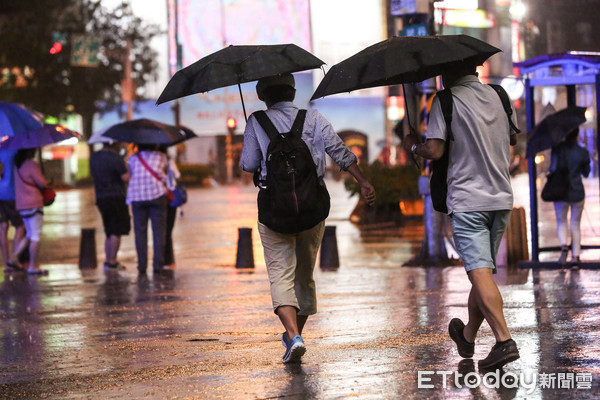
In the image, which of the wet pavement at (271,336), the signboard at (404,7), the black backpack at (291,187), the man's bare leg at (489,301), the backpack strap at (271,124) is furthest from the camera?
the signboard at (404,7)

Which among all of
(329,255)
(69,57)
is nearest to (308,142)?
(329,255)

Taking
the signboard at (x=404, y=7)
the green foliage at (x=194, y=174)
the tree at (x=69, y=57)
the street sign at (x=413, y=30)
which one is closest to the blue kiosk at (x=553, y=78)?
the street sign at (x=413, y=30)

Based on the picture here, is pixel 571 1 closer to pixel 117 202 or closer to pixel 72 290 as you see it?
pixel 117 202

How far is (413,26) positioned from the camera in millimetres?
15164

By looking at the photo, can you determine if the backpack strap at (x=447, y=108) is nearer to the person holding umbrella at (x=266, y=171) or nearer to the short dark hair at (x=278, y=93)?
the person holding umbrella at (x=266, y=171)

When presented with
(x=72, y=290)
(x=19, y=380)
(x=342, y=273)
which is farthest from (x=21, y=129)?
(x=19, y=380)

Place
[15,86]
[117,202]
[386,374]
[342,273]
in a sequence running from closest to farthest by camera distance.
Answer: [386,374] < [342,273] < [117,202] < [15,86]

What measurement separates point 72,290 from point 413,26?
5875mm

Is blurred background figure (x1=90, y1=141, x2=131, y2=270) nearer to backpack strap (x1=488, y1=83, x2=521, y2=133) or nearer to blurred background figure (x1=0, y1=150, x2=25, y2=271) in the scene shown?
blurred background figure (x1=0, y1=150, x2=25, y2=271)

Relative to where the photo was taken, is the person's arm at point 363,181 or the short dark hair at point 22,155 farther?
the short dark hair at point 22,155

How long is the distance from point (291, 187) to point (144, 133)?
7819 mm

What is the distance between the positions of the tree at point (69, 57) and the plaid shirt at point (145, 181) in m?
29.5

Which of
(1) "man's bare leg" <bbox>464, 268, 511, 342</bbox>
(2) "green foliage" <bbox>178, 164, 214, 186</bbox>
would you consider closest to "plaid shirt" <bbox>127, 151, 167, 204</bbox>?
(1) "man's bare leg" <bbox>464, 268, 511, 342</bbox>

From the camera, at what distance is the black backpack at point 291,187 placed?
23.2ft
